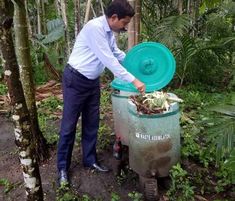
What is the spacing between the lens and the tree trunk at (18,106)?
2.33 meters

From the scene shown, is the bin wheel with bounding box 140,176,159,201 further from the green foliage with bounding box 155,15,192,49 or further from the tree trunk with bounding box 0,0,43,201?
the green foliage with bounding box 155,15,192,49

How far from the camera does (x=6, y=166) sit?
4.34 metres

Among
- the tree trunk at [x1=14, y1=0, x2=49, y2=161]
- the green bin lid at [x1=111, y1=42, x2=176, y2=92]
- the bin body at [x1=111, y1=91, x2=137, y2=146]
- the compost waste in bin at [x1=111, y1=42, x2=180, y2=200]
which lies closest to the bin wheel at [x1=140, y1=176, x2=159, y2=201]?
the compost waste in bin at [x1=111, y1=42, x2=180, y2=200]

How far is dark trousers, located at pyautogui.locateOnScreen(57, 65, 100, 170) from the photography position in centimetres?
367

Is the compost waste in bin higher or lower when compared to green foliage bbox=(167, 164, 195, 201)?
higher

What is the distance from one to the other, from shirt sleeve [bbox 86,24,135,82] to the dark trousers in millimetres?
334

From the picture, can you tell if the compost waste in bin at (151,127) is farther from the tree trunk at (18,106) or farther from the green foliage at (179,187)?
the tree trunk at (18,106)

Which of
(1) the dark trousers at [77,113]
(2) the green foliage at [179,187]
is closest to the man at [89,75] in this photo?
(1) the dark trousers at [77,113]

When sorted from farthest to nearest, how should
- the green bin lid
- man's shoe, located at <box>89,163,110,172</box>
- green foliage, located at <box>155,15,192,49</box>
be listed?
green foliage, located at <box>155,15,192,49</box>, man's shoe, located at <box>89,163,110,172</box>, the green bin lid

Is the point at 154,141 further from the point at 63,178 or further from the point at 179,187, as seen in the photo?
the point at 63,178

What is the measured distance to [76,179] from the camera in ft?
13.0

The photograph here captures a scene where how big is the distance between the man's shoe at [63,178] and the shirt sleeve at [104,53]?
3.83 ft

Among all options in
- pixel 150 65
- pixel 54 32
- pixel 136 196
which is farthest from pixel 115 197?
pixel 54 32

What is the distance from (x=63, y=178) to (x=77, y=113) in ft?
2.15
